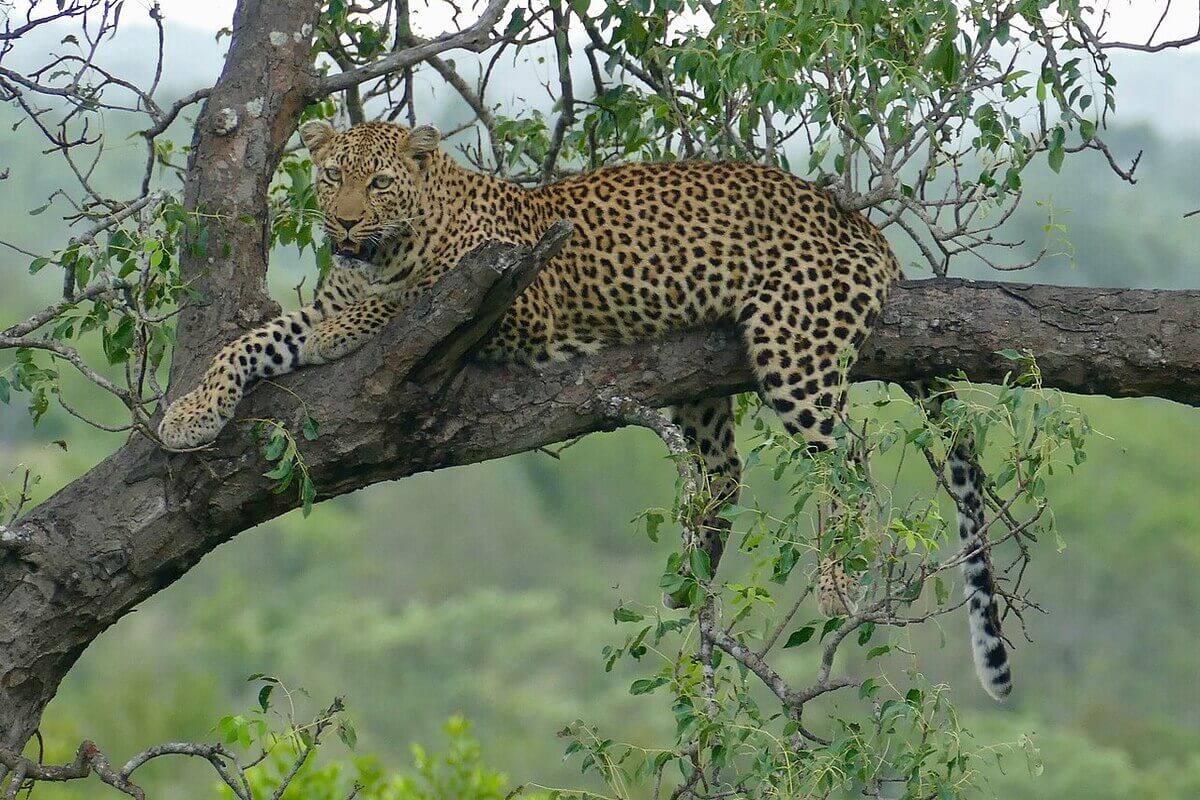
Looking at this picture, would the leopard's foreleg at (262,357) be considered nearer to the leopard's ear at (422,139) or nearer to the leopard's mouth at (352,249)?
the leopard's mouth at (352,249)

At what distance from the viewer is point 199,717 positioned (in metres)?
29.8

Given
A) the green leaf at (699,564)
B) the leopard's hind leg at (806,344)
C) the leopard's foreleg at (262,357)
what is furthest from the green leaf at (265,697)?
the leopard's hind leg at (806,344)

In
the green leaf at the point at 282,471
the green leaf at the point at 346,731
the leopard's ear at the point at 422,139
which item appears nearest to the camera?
the green leaf at the point at 346,731

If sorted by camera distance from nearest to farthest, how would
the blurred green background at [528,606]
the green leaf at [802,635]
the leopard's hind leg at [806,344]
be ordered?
the green leaf at [802,635] → the leopard's hind leg at [806,344] → the blurred green background at [528,606]

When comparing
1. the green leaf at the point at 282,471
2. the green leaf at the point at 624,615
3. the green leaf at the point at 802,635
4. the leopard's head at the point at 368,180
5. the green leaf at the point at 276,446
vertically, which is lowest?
the green leaf at the point at 624,615

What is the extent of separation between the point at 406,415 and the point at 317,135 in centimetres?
140

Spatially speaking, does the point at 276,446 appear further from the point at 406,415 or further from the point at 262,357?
the point at 262,357

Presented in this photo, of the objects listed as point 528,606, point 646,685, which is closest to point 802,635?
point 646,685

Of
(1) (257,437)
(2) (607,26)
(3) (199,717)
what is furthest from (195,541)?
(3) (199,717)

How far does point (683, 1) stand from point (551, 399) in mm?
1771

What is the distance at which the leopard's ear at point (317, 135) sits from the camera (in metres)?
6.16

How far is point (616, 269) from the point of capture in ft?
20.1

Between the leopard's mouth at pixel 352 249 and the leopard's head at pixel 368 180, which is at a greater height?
the leopard's head at pixel 368 180

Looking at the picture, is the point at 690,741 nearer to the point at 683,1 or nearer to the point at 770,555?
the point at 770,555
